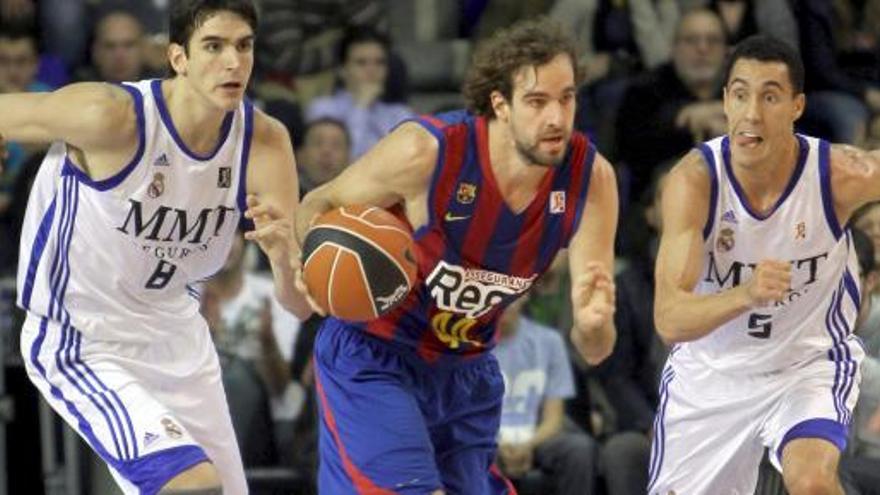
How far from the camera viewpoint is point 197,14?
24.5 ft

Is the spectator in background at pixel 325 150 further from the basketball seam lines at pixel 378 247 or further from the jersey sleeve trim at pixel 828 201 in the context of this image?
the basketball seam lines at pixel 378 247

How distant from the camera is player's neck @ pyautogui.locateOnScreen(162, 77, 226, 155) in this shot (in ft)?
24.5

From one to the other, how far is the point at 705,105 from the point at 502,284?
13.8 feet

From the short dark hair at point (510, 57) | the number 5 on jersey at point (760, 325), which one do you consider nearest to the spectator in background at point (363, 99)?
the number 5 on jersey at point (760, 325)

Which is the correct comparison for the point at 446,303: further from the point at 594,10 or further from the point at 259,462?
the point at 594,10

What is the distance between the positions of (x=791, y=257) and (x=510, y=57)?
132cm

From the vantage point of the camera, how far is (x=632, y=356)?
1013 centimetres

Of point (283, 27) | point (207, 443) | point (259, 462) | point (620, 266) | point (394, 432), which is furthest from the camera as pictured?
point (283, 27)

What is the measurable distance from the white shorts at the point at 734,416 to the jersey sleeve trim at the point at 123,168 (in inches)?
83.6

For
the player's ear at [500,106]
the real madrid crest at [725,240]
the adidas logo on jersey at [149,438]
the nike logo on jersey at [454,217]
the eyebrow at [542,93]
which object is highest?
the eyebrow at [542,93]

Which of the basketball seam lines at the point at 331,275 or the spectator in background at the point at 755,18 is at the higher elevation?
the spectator in background at the point at 755,18

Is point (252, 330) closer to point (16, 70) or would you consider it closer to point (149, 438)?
point (16, 70)

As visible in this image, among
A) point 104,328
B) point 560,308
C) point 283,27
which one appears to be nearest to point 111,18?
point 283,27

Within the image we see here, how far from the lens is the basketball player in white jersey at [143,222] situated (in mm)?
7281
